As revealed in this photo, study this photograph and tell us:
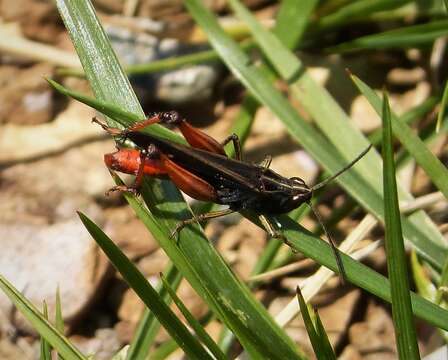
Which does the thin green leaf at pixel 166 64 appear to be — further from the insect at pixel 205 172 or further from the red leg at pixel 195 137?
the red leg at pixel 195 137

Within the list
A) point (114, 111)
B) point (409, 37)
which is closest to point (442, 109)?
point (409, 37)

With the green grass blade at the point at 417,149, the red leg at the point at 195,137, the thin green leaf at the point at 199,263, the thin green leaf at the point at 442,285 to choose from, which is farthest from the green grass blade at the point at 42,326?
the green grass blade at the point at 417,149

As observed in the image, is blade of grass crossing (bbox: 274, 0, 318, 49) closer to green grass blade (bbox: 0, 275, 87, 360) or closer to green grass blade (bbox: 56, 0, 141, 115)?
green grass blade (bbox: 56, 0, 141, 115)

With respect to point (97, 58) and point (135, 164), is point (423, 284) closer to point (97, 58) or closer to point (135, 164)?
point (135, 164)

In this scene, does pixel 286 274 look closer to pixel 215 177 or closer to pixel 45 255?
pixel 215 177

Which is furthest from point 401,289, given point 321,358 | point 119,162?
point 119,162

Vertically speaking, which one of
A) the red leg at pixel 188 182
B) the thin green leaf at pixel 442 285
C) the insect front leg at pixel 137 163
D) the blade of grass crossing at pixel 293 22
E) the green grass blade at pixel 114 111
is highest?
the blade of grass crossing at pixel 293 22
